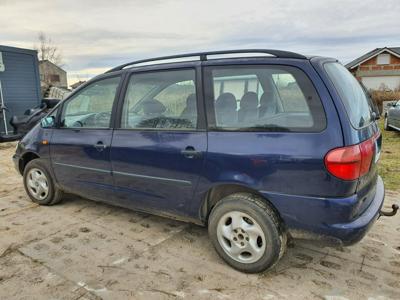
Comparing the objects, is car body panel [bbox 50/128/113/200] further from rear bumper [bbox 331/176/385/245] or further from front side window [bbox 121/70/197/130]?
rear bumper [bbox 331/176/385/245]

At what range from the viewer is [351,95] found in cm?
269

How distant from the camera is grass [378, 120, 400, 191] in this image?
5.33 metres

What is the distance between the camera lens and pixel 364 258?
119 inches

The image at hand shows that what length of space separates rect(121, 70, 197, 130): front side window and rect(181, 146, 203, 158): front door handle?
206 millimetres

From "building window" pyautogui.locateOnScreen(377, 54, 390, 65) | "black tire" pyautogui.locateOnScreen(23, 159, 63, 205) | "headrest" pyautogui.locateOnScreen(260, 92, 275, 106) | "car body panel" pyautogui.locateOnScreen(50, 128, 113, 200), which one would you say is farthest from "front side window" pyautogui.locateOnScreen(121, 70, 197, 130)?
"building window" pyautogui.locateOnScreen(377, 54, 390, 65)

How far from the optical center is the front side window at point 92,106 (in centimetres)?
357

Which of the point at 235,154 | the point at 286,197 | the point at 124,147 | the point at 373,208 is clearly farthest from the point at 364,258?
the point at 124,147

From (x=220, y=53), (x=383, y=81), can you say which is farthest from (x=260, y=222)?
(x=383, y=81)

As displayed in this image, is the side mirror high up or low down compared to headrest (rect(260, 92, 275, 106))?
down

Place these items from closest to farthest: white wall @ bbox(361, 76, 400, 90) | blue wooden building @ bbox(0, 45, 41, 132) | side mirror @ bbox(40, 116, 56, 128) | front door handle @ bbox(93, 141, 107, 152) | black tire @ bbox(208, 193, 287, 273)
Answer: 1. black tire @ bbox(208, 193, 287, 273)
2. front door handle @ bbox(93, 141, 107, 152)
3. side mirror @ bbox(40, 116, 56, 128)
4. blue wooden building @ bbox(0, 45, 41, 132)
5. white wall @ bbox(361, 76, 400, 90)

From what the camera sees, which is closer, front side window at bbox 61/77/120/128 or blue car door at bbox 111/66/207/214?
blue car door at bbox 111/66/207/214

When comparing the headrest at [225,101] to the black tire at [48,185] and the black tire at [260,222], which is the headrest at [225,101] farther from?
the black tire at [48,185]

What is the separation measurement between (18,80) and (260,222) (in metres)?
10.3

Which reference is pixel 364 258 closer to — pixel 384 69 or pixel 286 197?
pixel 286 197
